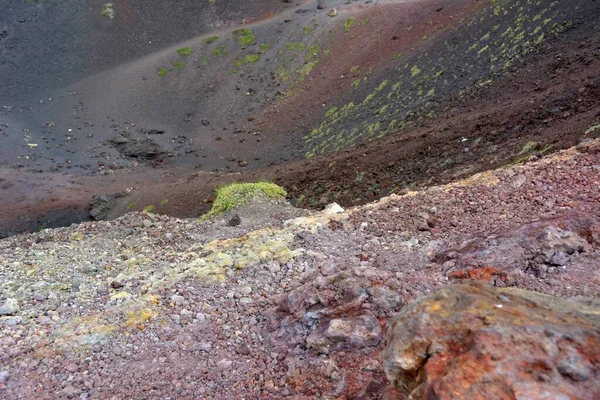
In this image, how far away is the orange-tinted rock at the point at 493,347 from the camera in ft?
Answer: 8.70

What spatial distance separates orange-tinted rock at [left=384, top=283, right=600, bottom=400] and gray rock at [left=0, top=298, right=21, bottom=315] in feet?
18.2

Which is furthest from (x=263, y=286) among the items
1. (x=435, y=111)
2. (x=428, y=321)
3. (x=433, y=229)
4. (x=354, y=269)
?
(x=435, y=111)

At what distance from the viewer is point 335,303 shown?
5359 millimetres

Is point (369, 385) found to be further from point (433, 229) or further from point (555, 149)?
point (555, 149)

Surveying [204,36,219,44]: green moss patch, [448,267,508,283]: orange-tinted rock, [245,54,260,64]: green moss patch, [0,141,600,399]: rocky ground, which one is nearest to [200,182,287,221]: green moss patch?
[0,141,600,399]: rocky ground

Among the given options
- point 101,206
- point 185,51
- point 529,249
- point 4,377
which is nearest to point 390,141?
point 101,206

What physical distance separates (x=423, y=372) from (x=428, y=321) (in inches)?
12.2

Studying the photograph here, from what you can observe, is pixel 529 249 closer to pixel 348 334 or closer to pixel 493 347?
pixel 348 334

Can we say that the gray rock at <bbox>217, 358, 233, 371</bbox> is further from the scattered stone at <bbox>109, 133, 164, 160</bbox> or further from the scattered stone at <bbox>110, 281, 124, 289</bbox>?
the scattered stone at <bbox>109, 133, 164, 160</bbox>

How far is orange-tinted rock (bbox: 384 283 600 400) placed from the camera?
2.65m

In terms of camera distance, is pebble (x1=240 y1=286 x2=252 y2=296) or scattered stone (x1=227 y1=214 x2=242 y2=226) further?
scattered stone (x1=227 y1=214 x2=242 y2=226)

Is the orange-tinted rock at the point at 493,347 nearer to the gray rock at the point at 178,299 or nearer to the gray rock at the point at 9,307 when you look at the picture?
the gray rock at the point at 178,299

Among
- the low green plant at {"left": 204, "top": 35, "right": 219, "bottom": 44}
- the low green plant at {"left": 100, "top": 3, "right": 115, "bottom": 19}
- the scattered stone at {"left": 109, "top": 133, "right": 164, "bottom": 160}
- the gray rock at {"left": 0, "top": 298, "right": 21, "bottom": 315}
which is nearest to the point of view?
the gray rock at {"left": 0, "top": 298, "right": 21, "bottom": 315}

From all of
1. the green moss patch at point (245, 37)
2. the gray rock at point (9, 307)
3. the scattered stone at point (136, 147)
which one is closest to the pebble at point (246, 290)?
the gray rock at point (9, 307)
